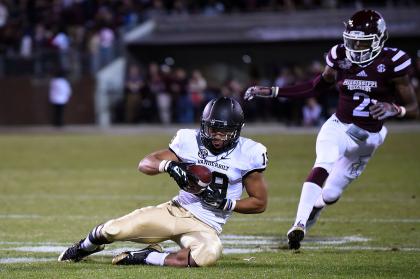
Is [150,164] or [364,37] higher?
[364,37]

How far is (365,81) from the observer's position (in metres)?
7.09

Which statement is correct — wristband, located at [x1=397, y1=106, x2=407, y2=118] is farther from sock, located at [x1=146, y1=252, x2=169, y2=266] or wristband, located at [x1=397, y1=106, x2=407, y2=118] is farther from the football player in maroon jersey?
sock, located at [x1=146, y1=252, x2=169, y2=266]

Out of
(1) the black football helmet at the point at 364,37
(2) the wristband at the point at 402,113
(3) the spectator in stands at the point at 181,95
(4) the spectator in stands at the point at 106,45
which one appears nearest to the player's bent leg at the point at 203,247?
Answer: (2) the wristband at the point at 402,113

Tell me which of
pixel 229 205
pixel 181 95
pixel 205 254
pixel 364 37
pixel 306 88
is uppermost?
pixel 364 37

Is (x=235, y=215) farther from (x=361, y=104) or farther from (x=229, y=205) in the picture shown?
(x=229, y=205)

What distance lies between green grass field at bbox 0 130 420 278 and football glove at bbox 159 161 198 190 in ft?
1.68

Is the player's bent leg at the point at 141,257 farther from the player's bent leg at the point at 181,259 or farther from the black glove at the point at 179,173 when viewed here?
the black glove at the point at 179,173

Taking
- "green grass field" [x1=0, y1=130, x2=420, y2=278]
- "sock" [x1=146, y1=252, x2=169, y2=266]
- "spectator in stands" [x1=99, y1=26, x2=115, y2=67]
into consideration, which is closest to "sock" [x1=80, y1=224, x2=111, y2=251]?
"green grass field" [x1=0, y1=130, x2=420, y2=278]

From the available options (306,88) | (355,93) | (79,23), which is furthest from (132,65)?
(355,93)

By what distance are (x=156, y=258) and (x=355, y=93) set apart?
2.32 m

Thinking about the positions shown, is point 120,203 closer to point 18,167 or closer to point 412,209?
point 412,209

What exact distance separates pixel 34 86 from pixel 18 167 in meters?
8.79

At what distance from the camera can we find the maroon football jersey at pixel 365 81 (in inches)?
277

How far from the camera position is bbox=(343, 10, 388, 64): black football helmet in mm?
6973
